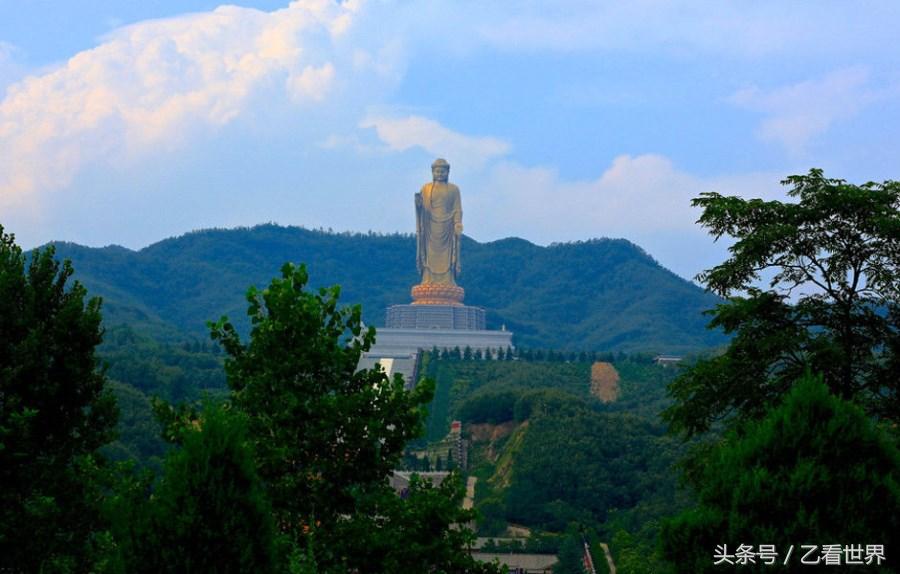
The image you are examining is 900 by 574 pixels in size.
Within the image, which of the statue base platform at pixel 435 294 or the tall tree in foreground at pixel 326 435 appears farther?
the statue base platform at pixel 435 294

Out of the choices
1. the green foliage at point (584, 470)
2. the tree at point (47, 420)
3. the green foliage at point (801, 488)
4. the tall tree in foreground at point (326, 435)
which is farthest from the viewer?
the green foliage at point (584, 470)

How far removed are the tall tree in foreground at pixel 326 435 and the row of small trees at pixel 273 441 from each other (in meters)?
0.01

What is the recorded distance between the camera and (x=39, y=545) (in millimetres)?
12461

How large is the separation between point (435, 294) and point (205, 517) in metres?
59.6

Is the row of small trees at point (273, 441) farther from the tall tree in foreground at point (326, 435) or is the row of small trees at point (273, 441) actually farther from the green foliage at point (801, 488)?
the green foliage at point (801, 488)

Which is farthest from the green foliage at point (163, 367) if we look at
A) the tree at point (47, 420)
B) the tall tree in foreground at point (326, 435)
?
the tall tree in foreground at point (326, 435)

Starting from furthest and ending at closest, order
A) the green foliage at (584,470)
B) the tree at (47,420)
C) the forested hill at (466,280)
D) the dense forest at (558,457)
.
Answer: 1. the forested hill at (466,280)
2. the green foliage at (584,470)
3. the dense forest at (558,457)
4. the tree at (47,420)

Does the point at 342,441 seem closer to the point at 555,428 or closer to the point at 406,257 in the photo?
the point at 555,428

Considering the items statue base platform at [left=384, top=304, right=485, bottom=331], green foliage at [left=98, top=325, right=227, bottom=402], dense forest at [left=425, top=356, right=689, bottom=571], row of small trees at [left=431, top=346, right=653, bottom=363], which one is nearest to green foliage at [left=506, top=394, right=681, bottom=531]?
dense forest at [left=425, top=356, right=689, bottom=571]

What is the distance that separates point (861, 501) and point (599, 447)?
36817mm

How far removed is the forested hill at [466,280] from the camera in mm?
121562

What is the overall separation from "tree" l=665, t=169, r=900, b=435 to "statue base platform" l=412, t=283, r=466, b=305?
54.1 m

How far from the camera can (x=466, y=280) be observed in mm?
145625

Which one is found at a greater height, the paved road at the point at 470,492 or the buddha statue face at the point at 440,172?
the buddha statue face at the point at 440,172
